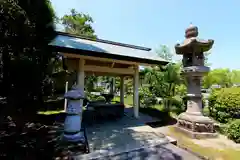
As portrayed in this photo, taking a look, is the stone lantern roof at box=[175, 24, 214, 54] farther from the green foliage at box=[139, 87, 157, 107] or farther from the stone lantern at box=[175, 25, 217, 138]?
the green foliage at box=[139, 87, 157, 107]

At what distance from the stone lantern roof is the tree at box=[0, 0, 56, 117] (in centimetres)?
570

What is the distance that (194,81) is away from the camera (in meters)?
6.70

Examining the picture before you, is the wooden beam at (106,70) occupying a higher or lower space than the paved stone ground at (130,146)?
higher

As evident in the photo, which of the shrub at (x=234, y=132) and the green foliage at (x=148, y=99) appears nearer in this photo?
the shrub at (x=234, y=132)

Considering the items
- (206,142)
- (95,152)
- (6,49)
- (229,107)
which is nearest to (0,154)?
(95,152)

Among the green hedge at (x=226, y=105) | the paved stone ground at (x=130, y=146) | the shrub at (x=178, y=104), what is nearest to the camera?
the paved stone ground at (x=130, y=146)

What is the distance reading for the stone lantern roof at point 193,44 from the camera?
248 inches

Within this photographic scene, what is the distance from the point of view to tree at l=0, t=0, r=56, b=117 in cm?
407

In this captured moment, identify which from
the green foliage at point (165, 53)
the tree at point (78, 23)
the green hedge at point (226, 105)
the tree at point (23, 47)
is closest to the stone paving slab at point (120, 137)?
the tree at point (23, 47)

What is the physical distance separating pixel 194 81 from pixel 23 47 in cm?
695

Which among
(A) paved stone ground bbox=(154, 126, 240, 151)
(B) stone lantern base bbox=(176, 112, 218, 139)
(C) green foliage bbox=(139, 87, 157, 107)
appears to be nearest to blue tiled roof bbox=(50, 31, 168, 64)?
(B) stone lantern base bbox=(176, 112, 218, 139)

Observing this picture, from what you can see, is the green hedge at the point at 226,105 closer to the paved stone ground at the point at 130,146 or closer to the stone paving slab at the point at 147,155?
the paved stone ground at the point at 130,146

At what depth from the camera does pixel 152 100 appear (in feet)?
42.0

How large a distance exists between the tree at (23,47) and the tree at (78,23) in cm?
1492
